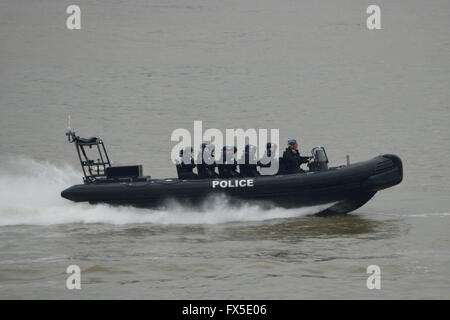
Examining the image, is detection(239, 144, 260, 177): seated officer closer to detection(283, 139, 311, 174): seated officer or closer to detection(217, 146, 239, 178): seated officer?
detection(217, 146, 239, 178): seated officer

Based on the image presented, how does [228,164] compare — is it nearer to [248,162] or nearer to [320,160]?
[248,162]

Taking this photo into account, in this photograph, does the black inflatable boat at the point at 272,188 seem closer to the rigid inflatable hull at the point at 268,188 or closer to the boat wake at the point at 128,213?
the rigid inflatable hull at the point at 268,188

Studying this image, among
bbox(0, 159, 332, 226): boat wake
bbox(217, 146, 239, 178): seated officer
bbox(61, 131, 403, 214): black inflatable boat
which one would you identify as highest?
bbox(217, 146, 239, 178): seated officer

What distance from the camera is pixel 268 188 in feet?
46.4

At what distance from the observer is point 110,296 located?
858 cm

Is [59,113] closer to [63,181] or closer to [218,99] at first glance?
[218,99]

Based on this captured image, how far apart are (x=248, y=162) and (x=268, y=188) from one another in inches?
25.5

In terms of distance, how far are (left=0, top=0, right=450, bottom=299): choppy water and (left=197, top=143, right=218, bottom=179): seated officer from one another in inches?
25.0

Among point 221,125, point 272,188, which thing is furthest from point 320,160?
point 221,125

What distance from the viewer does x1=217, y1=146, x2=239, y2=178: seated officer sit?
47.0ft

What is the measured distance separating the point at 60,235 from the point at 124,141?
1065cm

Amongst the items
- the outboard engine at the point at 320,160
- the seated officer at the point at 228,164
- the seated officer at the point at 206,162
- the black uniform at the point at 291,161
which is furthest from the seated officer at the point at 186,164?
the outboard engine at the point at 320,160

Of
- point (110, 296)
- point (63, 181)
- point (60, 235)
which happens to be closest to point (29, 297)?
point (110, 296)

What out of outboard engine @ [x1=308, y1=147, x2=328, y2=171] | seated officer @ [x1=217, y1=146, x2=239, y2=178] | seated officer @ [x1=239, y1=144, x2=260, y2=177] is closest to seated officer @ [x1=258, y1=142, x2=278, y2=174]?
seated officer @ [x1=239, y1=144, x2=260, y2=177]
